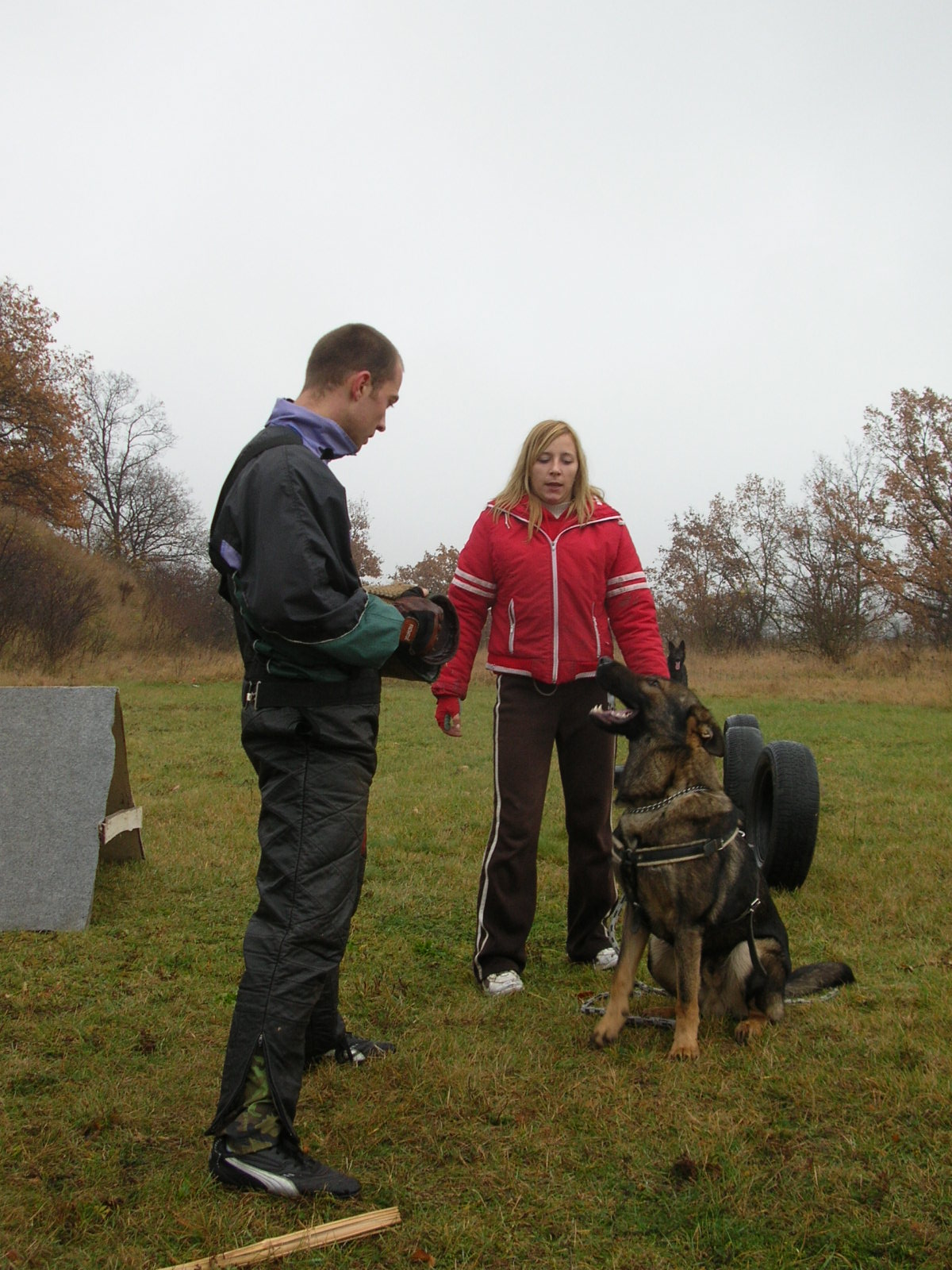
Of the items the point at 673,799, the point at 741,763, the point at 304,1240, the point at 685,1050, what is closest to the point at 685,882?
the point at 673,799

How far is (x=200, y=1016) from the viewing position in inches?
141

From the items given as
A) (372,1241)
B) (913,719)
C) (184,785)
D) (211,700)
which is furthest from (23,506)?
(372,1241)

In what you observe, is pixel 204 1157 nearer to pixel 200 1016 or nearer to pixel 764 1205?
pixel 200 1016

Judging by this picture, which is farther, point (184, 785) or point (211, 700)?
point (211, 700)

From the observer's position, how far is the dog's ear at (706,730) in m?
3.52

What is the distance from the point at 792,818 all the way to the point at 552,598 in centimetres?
221

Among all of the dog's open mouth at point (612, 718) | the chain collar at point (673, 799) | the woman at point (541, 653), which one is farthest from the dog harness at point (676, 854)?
the woman at point (541, 653)

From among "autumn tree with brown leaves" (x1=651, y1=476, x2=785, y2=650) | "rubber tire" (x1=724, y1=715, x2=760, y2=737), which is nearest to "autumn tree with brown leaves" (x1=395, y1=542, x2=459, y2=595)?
"autumn tree with brown leaves" (x1=651, y1=476, x2=785, y2=650)

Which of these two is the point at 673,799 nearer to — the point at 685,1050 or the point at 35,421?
the point at 685,1050

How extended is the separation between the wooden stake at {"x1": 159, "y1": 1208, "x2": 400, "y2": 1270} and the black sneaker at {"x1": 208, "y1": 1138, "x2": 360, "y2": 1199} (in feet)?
0.35

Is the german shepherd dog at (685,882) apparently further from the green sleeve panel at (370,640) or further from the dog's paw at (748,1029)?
the green sleeve panel at (370,640)

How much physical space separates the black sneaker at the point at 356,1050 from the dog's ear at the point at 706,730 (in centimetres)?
158

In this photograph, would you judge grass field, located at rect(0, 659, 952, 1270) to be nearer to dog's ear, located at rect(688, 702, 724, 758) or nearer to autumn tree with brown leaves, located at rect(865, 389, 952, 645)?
dog's ear, located at rect(688, 702, 724, 758)

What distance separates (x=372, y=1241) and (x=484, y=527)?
2735 mm
